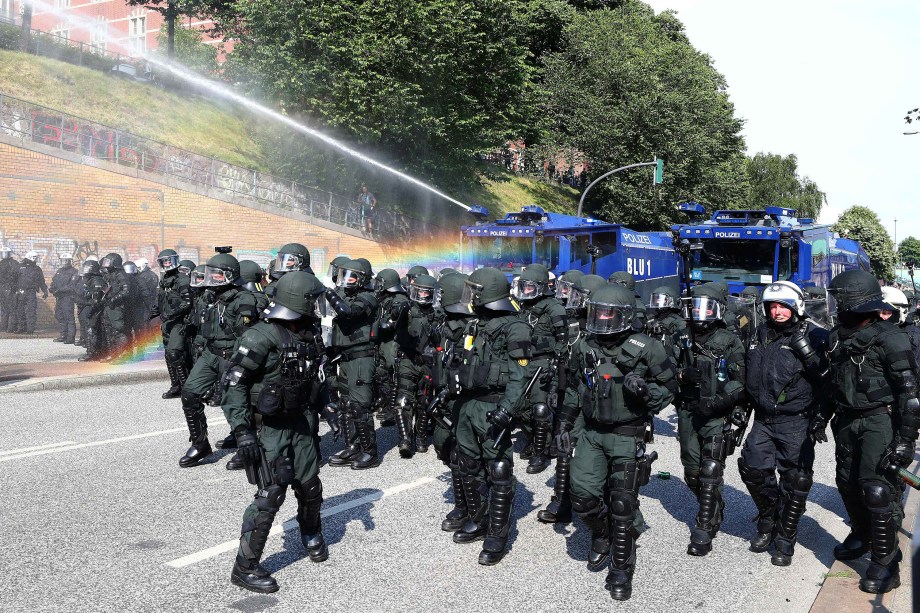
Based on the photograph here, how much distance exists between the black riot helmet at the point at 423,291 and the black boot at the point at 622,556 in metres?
4.60

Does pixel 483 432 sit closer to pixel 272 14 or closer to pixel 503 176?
pixel 272 14

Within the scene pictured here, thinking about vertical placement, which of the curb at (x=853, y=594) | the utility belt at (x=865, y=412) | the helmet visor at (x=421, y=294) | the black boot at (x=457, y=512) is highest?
the helmet visor at (x=421, y=294)

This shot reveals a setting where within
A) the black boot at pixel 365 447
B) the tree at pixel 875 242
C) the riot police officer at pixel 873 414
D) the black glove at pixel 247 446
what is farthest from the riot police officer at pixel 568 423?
the tree at pixel 875 242

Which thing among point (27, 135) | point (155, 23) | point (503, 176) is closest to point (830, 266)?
point (503, 176)

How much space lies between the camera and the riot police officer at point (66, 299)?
18.1 m

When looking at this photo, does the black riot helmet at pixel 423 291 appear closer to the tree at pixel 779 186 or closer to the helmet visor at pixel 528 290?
the helmet visor at pixel 528 290

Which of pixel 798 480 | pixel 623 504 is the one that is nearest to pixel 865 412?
pixel 798 480

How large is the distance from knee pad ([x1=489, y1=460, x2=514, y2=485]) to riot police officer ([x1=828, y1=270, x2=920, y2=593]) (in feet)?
7.58

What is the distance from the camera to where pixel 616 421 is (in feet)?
17.6

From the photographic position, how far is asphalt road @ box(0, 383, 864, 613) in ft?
16.5

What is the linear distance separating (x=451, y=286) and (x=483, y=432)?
1372mm

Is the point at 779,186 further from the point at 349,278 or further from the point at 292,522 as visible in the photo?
the point at 292,522

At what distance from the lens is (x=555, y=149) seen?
4466cm

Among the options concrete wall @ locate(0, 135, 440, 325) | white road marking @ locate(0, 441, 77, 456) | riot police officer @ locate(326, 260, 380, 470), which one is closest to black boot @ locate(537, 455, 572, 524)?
riot police officer @ locate(326, 260, 380, 470)
